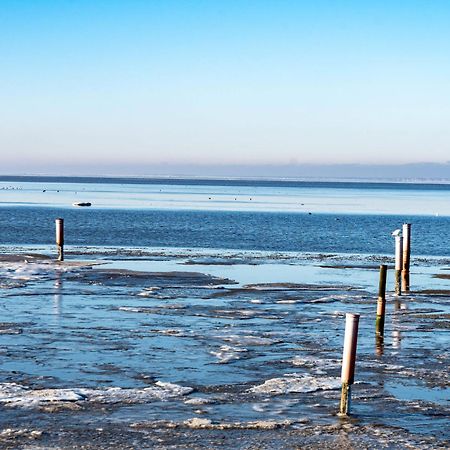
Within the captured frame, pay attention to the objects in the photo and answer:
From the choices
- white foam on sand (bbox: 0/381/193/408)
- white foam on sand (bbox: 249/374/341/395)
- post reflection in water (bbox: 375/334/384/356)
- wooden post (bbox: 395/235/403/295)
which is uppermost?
wooden post (bbox: 395/235/403/295)

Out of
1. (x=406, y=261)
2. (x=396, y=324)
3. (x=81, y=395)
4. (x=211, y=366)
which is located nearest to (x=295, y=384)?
(x=211, y=366)

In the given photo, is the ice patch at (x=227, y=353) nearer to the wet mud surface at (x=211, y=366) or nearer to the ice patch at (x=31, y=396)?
the wet mud surface at (x=211, y=366)

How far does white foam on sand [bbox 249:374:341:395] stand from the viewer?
15.8 meters

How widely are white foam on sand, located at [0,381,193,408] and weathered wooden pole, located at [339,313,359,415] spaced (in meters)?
2.61

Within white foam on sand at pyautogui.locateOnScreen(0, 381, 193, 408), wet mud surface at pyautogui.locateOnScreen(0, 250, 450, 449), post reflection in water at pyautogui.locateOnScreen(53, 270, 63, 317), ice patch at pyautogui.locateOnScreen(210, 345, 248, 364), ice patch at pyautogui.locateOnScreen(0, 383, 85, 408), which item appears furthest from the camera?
post reflection in water at pyautogui.locateOnScreen(53, 270, 63, 317)

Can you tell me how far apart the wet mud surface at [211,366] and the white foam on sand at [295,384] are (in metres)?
0.03

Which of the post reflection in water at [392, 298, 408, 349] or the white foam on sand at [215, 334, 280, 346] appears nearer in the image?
the white foam on sand at [215, 334, 280, 346]

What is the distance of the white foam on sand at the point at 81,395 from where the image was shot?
48.0 feet

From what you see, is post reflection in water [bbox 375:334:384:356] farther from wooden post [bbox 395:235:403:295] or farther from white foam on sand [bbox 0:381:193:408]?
wooden post [bbox 395:235:403:295]

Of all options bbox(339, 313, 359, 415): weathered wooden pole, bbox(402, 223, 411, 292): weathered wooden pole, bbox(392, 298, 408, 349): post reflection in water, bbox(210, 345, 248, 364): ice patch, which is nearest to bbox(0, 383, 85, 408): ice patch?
bbox(210, 345, 248, 364): ice patch

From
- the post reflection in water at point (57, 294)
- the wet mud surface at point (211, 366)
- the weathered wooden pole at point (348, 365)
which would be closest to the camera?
the wet mud surface at point (211, 366)

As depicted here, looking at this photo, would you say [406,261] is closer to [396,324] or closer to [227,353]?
[396,324]

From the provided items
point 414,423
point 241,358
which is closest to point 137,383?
point 241,358

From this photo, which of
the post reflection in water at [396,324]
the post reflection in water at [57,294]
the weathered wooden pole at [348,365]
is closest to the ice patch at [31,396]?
the weathered wooden pole at [348,365]
